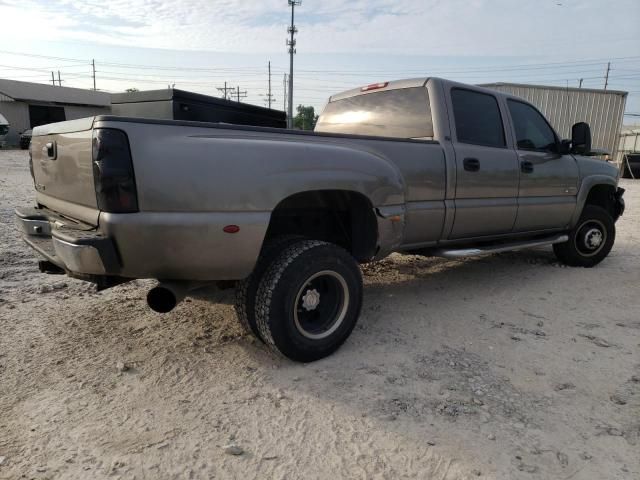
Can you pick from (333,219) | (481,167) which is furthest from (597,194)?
(333,219)

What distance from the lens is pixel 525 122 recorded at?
16.1 ft

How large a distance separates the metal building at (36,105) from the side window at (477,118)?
36.1 meters

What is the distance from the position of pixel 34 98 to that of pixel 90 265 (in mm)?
41464

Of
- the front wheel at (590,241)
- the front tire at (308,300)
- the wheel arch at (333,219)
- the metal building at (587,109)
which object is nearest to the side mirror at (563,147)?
the front wheel at (590,241)

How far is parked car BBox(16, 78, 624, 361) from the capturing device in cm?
242

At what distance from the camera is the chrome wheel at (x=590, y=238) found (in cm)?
574

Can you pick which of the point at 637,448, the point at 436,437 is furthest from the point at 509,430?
the point at 637,448

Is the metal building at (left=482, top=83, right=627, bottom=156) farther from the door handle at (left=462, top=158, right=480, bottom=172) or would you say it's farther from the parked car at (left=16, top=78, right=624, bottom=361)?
the door handle at (left=462, top=158, right=480, bottom=172)

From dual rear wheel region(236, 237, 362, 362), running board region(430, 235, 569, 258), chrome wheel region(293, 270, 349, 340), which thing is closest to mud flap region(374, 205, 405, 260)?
dual rear wheel region(236, 237, 362, 362)

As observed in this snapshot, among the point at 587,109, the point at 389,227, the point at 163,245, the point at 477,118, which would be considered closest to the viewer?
the point at 163,245

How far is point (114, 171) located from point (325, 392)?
168 centimetres

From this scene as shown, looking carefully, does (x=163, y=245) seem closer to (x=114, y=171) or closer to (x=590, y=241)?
(x=114, y=171)

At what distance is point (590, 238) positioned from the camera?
18.9 feet

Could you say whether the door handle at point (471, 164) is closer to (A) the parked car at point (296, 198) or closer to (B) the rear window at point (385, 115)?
(A) the parked car at point (296, 198)
